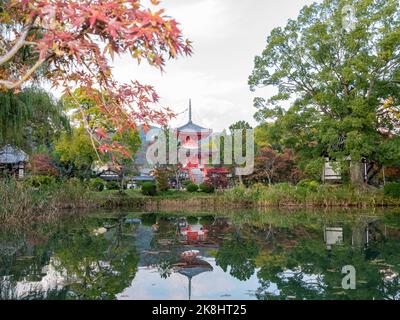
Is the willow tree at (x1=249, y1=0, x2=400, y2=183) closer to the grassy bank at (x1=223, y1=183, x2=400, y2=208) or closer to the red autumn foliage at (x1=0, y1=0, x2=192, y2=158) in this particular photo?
the grassy bank at (x1=223, y1=183, x2=400, y2=208)

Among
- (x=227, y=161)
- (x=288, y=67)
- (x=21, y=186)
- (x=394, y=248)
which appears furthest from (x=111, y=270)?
(x=227, y=161)

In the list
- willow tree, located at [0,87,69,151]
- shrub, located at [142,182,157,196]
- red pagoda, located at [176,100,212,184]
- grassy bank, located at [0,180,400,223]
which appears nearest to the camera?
willow tree, located at [0,87,69,151]

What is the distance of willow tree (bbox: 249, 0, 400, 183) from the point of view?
47.1ft

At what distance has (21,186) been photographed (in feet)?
31.9

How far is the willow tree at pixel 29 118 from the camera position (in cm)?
866

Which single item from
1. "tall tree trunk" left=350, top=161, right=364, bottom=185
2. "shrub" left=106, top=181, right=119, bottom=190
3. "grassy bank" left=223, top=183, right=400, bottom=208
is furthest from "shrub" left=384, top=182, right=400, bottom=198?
"shrub" left=106, top=181, right=119, bottom=190

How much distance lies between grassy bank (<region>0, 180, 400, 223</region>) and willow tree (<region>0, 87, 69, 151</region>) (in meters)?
1.53

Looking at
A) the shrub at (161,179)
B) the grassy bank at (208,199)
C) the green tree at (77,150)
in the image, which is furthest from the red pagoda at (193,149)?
the green tree at (77,150)

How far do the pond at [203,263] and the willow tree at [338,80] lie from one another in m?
6.58

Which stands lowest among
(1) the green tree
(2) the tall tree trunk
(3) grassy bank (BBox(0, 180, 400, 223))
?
(3) grassy bank (BBox(0, 180, 400, 223))

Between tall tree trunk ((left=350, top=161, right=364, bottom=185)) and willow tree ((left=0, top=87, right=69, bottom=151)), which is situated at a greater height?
willow tree ((left=0, top=87, right=69, bottom=151))

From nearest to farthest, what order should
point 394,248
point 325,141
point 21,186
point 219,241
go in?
point 394,248 < point 219,241 < point 21,186 < point 325,141

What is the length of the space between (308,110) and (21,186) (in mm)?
10112
